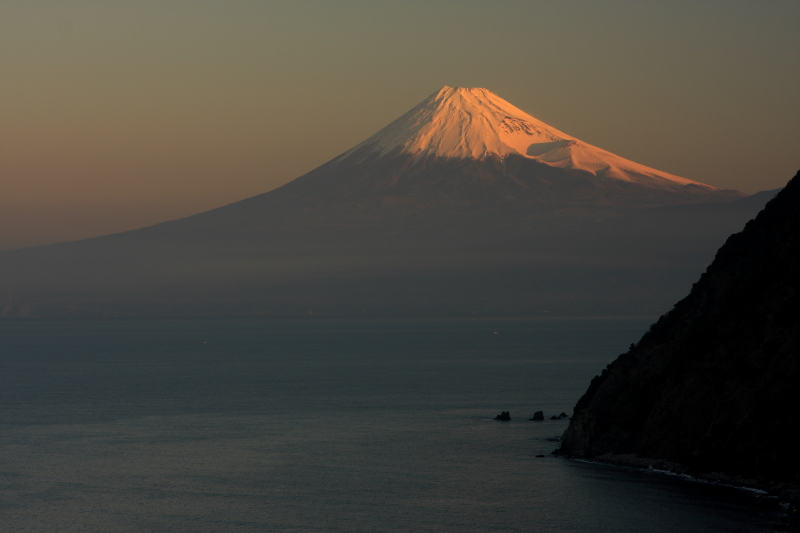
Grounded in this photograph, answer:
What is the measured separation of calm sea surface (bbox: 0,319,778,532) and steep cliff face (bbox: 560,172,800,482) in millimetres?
2283

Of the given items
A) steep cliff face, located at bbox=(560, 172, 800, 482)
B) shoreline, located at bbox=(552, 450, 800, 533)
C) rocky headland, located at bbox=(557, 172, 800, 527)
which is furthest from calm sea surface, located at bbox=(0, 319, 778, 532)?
steep cliff face, located at bbox=(560, 172, 800, 482)

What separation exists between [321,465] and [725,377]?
26.6m

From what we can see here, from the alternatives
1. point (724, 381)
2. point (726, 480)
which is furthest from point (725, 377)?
point (726, 480)

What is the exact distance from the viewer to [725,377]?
55.0 meters

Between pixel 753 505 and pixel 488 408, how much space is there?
Result: 44.9 metres

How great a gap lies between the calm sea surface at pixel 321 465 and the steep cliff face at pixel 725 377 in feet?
7.49

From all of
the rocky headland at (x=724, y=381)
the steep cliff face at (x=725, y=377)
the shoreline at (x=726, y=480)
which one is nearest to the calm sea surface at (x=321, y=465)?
the shoreline at (x=726, y=480)

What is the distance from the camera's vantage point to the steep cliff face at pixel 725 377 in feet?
168

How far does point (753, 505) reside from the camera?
48.0 m

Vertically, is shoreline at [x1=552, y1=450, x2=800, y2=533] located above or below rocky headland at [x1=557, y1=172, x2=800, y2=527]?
below

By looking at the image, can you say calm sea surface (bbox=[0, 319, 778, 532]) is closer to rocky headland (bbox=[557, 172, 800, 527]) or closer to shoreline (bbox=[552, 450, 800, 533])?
shoreline (bbox=[552, 450, 800, 533])

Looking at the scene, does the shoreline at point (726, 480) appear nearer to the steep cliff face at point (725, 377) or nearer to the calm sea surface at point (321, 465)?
the steep cliff face at point (725, 377)

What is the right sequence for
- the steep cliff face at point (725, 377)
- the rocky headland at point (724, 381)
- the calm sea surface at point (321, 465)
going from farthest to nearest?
the steep cliff face at point (725, 377) < the rocky headland at point (724, 381) < the calm sea surface at point (321, 465)

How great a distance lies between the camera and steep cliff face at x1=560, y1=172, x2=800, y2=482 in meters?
51.2
